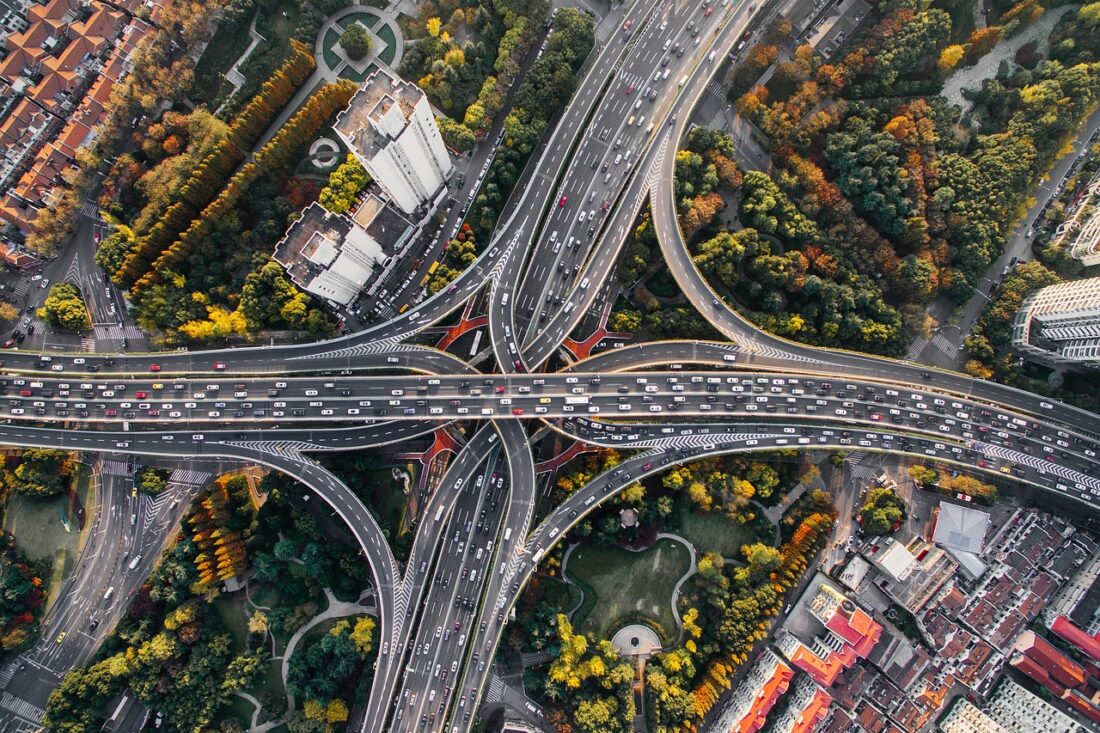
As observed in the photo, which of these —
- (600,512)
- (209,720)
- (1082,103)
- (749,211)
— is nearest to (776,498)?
(600,512)

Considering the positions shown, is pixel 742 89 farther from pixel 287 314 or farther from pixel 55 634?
pixel 55 634

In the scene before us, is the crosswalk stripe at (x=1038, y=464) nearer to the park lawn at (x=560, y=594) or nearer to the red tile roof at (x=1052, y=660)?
the red tile roof at (x=1052, y=660)

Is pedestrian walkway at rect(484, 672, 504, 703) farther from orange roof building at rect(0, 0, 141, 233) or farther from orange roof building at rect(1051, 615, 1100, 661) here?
orange roof building at rect(0, 0, 141, 233)

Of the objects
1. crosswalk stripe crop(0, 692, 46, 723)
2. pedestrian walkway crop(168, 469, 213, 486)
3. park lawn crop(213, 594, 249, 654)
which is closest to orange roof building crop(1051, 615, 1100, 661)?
park lawn crop(213, 594, 249, 654)

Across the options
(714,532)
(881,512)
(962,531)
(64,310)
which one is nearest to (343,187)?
(64,310)

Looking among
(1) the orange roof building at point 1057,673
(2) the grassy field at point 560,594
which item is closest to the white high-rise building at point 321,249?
(2) the grassy field at point 560,594

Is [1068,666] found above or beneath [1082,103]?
beneath
